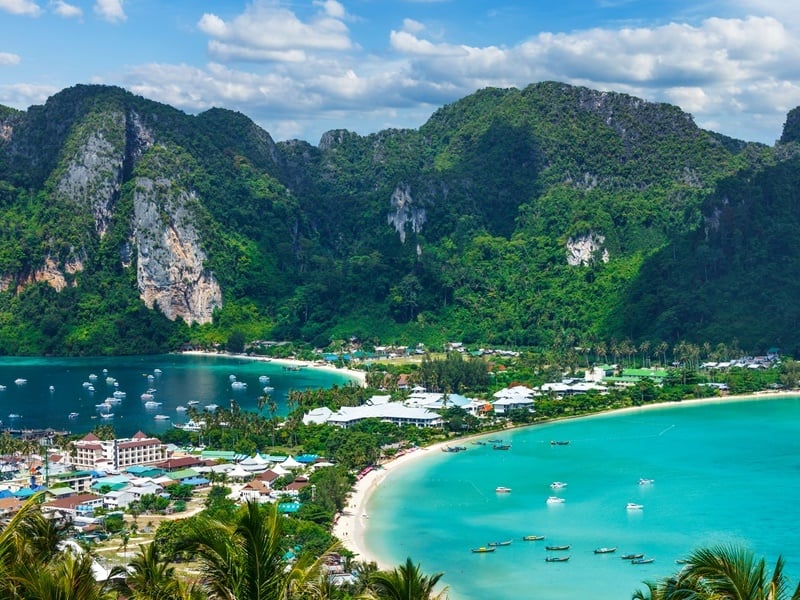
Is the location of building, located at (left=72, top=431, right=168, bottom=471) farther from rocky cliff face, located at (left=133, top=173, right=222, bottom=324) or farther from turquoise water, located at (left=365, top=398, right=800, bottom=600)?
rocky cliff face, located at (left=133, top=173, right=222, bottom=324)

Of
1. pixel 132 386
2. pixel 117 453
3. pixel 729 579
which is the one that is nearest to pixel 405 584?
pixel 729 579

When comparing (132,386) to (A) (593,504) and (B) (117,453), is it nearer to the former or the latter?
(B) (117,453)

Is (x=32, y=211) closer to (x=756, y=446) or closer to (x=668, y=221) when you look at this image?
(x=668, y=221)

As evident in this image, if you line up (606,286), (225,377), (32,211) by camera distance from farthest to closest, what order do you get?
(32,211), (606,286), (225,377)

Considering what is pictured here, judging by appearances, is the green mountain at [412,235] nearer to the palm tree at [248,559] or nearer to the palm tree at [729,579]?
the palm tree at [729,579]

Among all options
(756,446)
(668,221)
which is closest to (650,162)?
(668,221)
